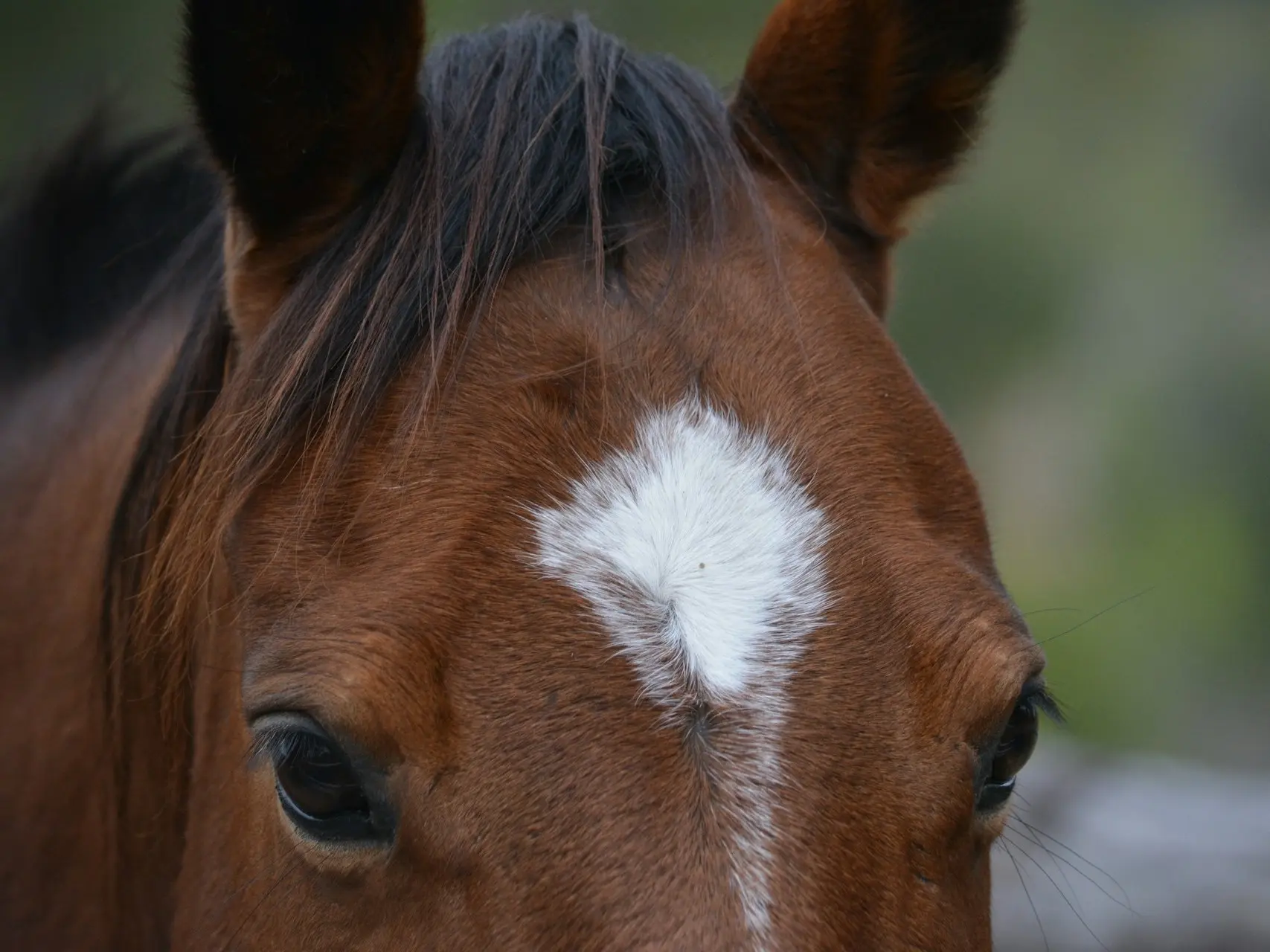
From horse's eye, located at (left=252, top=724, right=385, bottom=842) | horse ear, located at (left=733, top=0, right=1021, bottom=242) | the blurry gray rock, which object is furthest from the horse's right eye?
the blurry gray rock

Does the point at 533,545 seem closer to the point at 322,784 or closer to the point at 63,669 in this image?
the point at 322,784

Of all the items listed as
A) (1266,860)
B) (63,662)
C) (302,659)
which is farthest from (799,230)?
(1266,860)

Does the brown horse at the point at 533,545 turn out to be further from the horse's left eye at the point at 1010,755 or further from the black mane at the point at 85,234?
the black mane at the point at 85,234

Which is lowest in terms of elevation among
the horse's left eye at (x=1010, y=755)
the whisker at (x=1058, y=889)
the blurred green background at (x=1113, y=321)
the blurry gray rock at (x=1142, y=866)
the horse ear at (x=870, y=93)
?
the blurred green background at (x=1113, y=321)

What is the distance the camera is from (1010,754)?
177 cm

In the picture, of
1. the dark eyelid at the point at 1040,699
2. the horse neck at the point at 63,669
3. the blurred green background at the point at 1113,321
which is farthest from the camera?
the blurred green background at the point at 1113,321

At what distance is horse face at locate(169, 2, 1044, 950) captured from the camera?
1.46m

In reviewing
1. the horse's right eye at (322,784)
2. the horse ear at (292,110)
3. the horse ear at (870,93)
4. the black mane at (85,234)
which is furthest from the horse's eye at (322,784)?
the black mane at (85,234)

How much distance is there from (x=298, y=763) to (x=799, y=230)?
3.54 ft

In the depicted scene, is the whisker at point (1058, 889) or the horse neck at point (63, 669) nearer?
the whisker at point (1058, 889)

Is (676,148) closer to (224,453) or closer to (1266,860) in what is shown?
(224,453)

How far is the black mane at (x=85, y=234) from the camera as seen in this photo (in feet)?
9.10

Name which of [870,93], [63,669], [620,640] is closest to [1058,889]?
[620,640]

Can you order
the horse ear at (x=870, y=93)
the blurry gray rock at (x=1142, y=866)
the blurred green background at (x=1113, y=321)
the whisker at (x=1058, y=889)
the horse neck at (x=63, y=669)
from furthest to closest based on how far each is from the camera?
the blurred green background at (x=1113, y=321) < the blurry gray rock at (x=1142, y=866) < the horse neck at (x=63, y=669) < the horse ear at (x=870, y=93) < the whisker at (x=1058, y=889)
